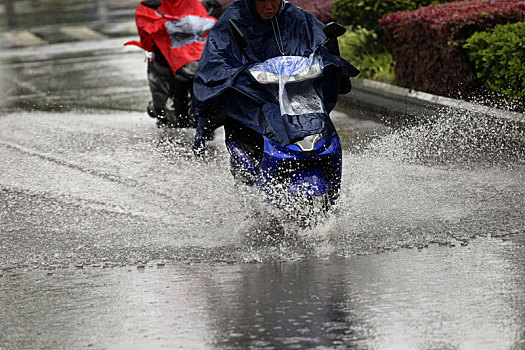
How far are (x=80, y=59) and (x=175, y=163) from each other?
11.0 meters

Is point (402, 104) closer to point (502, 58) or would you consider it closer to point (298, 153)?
point (502, 58)

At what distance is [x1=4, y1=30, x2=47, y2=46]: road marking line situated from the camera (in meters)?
24.9

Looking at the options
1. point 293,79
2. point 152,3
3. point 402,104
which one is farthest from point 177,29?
point 293,79

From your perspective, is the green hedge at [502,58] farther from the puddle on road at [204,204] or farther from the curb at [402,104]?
the puddle on road at [204,204]

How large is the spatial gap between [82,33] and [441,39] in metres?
15.3

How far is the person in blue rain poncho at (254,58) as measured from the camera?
7.12 metres

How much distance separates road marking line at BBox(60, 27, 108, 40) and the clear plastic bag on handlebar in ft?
61.0

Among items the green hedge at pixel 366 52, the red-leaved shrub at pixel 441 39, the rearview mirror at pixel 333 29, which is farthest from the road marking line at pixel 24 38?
the rearview mirror at pixel 333 29

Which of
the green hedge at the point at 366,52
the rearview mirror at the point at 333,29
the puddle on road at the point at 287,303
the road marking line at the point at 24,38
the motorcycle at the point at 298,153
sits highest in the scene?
the rearview mirror at the point at 333,29

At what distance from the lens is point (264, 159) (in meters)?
7.02

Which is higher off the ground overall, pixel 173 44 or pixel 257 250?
pixel 173 44

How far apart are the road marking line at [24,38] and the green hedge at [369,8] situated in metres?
10.5

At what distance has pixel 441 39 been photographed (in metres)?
12.8

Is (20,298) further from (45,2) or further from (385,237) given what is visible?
(45,2)
